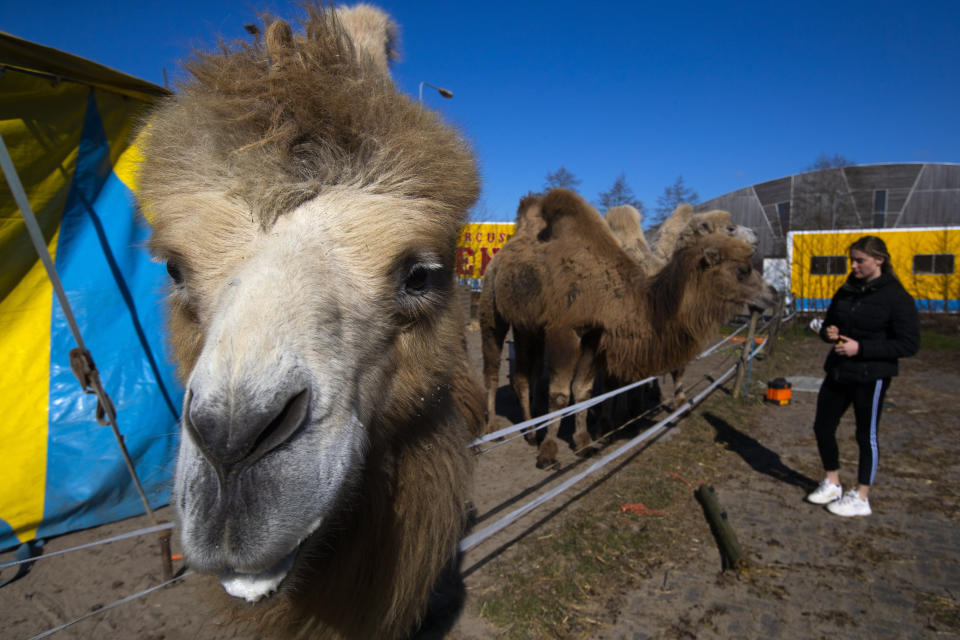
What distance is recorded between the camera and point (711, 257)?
20.8ft

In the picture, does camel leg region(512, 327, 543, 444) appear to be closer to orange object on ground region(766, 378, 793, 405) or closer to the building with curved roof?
orange object on ground region(766, 378, 793, 405)

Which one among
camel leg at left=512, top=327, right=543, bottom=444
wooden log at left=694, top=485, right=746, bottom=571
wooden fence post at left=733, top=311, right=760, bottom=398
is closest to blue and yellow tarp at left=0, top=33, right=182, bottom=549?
camel leg at left=512, top=327, right=543, bottom=444

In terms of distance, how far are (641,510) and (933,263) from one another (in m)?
23.1

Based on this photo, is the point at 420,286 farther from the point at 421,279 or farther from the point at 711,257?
the point at 711,257

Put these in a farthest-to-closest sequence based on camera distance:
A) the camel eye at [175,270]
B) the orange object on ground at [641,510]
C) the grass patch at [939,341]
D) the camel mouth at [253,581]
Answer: the grass patch at [939,341]
the orange object on ground at [641,510]
the camel eye at [175,270]
the camel mouth at [253,581]

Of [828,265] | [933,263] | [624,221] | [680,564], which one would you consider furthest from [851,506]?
[933,263]

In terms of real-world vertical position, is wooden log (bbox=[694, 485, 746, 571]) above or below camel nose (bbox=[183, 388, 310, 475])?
below

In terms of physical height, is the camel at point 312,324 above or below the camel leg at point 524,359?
above

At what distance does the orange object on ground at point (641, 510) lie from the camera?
16.2ft

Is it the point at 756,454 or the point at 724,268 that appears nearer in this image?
the point at 724,268

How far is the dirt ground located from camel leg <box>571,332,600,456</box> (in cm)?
24

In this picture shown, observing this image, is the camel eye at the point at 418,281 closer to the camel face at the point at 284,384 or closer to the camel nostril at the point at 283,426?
the camel face at the point at 284,384

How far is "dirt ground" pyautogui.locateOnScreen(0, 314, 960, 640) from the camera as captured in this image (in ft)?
11.0

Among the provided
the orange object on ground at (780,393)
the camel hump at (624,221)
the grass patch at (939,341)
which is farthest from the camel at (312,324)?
the grass patch at (939,341)
